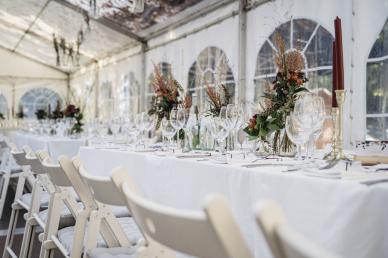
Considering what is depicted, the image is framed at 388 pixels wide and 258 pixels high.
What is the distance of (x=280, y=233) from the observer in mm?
624

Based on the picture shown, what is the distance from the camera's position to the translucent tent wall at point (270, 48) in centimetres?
436

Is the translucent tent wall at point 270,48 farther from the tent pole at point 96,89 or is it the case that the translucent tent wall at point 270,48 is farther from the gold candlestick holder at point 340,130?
the tent pole at point 96,89

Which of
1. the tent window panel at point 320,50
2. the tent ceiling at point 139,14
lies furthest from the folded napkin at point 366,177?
the tent ceiling at point 139,14

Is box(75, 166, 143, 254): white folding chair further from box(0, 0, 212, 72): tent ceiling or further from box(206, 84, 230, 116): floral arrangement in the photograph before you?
box(0, 0, 212, 72): tent ceiling

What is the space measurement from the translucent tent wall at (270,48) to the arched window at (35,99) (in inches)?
294

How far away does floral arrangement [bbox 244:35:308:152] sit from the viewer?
217cm

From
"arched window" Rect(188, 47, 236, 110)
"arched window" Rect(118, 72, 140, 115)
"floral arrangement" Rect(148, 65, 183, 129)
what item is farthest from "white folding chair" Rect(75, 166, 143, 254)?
"arched window" Rect(118, 72, 140, 115)

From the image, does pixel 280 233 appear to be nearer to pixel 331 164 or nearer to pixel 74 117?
pixel 331 164

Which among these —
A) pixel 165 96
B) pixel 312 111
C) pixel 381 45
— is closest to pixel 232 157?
pixel 312 111

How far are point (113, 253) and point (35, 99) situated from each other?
55.6 feet

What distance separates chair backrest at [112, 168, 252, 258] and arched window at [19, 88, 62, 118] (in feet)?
55.1

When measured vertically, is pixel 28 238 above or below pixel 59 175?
below

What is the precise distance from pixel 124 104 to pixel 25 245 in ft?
30.5

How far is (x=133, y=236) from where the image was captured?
75.0 inches
